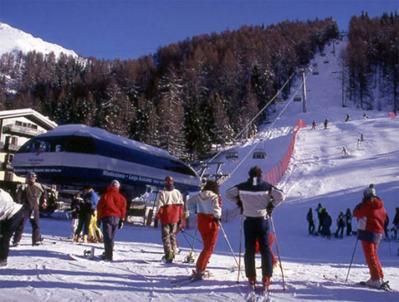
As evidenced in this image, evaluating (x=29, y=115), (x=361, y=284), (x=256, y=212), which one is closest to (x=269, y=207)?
(x=256, y=212)

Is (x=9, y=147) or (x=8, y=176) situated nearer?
(x=8, y=176)

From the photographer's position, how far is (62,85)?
330 ft

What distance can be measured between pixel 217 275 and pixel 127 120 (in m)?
56.2

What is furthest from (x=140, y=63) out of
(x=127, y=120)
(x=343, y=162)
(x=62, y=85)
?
(x=343, y=162)

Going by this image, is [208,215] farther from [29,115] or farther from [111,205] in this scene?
[29,115]

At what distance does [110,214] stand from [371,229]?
4.48m

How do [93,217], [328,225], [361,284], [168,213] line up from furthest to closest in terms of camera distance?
[328,225], [93,217], [168,213], [361,284]

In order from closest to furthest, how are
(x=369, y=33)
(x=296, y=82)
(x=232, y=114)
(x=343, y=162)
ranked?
(x=343, y=162) < (x=232, y=114) < (x=296, y=82) < (x=369, y=33)

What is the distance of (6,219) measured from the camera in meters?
7.44

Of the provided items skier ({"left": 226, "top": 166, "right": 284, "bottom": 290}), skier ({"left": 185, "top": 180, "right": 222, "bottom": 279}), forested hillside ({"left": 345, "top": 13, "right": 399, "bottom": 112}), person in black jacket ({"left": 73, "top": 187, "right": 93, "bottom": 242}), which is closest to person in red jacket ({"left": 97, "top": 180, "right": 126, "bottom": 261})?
skier ({"left": 185, "top": 180, "right": 222, "bottom": 279})

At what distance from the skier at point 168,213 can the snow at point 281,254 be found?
395 mm

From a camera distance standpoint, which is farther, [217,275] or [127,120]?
[127,120]

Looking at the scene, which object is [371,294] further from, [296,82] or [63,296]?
[296,82]

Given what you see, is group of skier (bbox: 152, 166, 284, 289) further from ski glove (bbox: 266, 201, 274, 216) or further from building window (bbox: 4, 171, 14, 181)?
building window (bbox: 4, 171, 14, 181)
